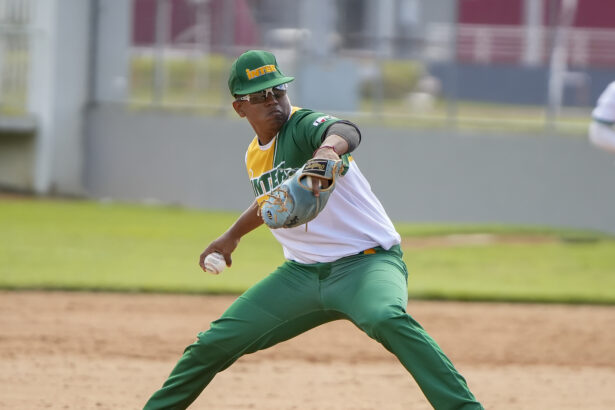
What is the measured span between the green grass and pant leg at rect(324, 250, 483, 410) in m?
6.21

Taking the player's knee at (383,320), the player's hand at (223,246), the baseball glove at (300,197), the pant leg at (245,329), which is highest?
the baseball glove at (300,197)

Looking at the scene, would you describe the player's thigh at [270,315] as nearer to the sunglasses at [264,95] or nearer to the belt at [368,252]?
the belt at [368,252]

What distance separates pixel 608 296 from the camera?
11109 millimetres

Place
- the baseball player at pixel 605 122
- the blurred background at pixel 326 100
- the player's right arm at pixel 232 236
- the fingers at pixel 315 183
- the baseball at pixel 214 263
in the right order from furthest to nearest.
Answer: the blurred background at pixel 326 100
the baseball player at pixel 605 122
the player's right arm at pixel 232 236
the baseball at pixel 214 263
the fingers at pixel 315 183

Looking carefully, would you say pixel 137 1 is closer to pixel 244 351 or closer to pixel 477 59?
pixel 477 59

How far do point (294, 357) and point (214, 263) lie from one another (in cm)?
309

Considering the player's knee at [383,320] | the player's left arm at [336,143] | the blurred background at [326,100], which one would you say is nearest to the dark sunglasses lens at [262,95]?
the player's left arm at [336,143]

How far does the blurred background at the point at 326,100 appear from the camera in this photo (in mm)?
16156

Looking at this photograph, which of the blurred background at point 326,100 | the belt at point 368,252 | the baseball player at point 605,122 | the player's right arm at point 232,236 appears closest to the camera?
the belt at point 368,252

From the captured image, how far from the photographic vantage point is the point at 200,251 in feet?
43.5

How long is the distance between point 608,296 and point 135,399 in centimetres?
636

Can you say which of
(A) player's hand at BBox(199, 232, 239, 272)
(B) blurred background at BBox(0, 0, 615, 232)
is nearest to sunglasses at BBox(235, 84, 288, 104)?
(A) player's hand at BBox(199, 232, 239, 272)

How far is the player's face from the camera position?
15.6ft

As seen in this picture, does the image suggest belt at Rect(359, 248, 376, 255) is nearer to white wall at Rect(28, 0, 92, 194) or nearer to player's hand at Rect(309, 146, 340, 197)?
player's hand at Rect(309, 146, 340, 197)
